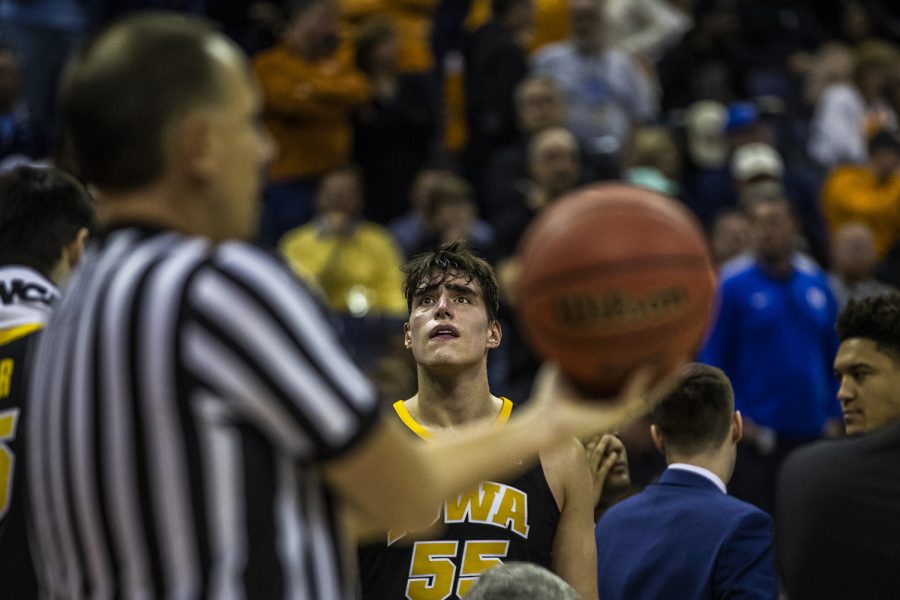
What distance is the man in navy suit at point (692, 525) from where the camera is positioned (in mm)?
4426

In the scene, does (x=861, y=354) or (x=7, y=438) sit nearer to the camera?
(x=7, y=438)

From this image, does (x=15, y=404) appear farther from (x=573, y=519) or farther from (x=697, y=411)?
(x=697, y=411)

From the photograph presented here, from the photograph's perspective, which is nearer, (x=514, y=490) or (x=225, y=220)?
(x=225, y=220)

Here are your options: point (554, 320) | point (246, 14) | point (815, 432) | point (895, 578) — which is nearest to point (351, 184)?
point (246, 14)

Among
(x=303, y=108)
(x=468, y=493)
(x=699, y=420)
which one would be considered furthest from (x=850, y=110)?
(x=468, y=493)

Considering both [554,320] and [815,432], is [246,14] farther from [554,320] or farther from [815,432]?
[554,320]

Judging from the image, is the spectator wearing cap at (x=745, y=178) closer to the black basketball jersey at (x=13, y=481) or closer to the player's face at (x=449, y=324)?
the player's face at (x=449, y=324)

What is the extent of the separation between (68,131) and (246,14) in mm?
10227

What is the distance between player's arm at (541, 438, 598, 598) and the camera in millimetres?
4492

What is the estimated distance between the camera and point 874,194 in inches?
452

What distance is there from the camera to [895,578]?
4148 millimetres

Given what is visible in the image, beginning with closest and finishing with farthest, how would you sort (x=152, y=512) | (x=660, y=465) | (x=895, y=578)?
(x=152, y=512)
(x=895, y=578)
(x=660, y=465)

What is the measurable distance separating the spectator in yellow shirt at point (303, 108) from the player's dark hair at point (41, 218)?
21.7 feet

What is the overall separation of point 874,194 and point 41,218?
343 inches
